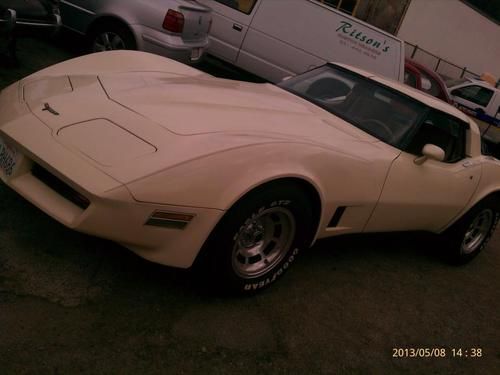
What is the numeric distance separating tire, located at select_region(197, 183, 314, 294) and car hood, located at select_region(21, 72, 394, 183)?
1.00 feet

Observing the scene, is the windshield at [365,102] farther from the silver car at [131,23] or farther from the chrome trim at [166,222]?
the silver car at [131,23]

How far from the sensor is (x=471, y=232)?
4789 millimetres

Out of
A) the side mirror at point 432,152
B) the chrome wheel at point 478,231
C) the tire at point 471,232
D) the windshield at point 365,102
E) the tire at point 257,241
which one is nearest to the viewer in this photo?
the tire at point 257,241

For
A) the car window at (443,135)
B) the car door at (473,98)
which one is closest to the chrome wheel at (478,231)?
the car window at (443,135)

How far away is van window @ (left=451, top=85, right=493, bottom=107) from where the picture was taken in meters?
12.5

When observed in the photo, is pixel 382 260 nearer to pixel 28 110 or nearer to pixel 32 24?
pixel 28 110

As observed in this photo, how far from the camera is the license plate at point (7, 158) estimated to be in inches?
104

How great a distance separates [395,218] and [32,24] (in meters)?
4.34

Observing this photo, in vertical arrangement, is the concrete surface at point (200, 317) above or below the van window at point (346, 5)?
below

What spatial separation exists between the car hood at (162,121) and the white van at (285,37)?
16.9 ft

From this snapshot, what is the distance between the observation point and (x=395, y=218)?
144 inches

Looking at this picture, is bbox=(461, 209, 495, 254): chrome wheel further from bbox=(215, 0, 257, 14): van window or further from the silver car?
bbox=(215, 0, 257, 14): van window

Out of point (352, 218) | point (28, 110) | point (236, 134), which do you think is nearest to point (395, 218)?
point (352, 218)

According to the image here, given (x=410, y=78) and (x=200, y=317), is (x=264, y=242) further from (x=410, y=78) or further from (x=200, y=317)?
(x=410, y=78)
